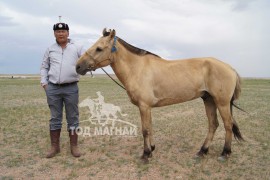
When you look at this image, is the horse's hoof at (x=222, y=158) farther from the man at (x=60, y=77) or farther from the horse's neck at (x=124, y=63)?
the man at (x=60, y=77)

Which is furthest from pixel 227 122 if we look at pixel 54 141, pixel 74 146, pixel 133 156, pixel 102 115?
pixel 102 115

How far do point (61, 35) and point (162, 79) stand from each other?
7.18 feet

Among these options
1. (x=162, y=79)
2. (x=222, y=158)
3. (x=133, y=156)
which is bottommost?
(x=222, y=158)

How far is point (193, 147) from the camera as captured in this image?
6.48 m

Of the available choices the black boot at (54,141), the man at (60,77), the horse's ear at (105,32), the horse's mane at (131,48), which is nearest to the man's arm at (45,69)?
the man at (60,77)

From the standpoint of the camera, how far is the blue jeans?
5.52m

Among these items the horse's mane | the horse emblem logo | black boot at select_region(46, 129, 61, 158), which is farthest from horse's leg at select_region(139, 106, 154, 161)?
the horse emblem logo

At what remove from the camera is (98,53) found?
5.11 meters

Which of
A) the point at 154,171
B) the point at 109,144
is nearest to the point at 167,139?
the point at 109,144

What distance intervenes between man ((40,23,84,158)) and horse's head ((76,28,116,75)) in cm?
47

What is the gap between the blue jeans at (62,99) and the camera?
552 centimetres

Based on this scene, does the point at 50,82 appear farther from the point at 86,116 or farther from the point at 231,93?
the point at 86,116

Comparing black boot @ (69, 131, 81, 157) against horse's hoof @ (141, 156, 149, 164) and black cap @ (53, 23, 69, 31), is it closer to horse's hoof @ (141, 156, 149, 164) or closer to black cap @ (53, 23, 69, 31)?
horse's hoof @ (141, 156, 149, 164)

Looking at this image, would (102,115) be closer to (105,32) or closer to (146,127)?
(146,127)
